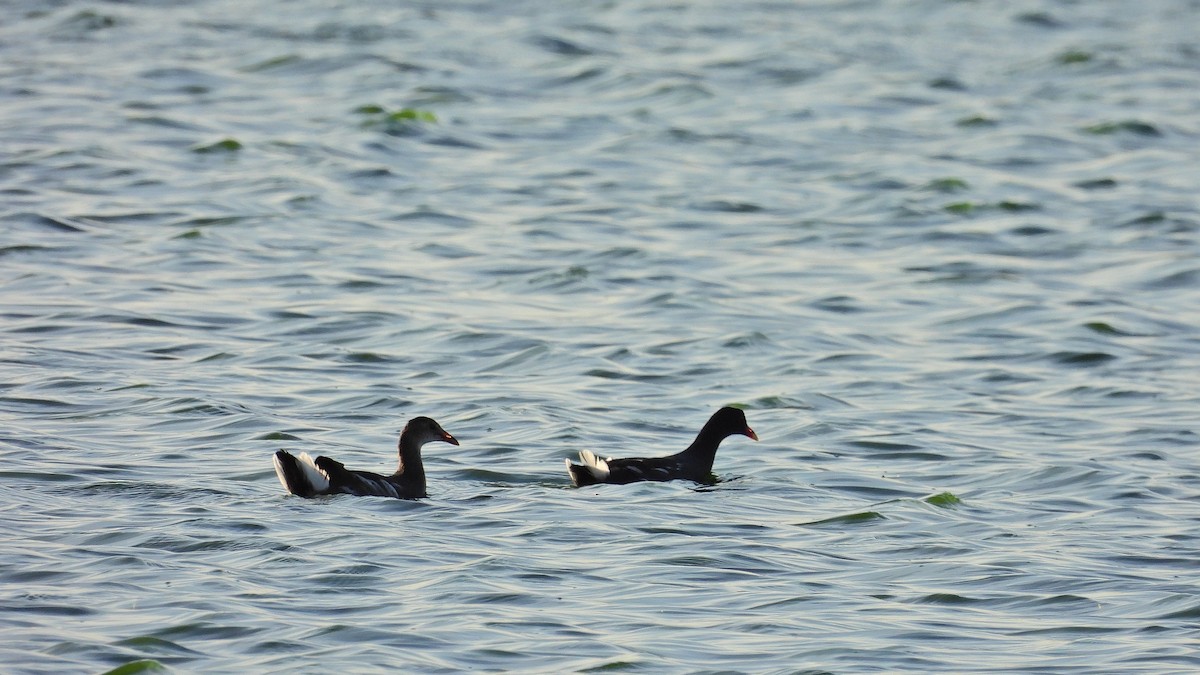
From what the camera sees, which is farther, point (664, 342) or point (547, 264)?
point (547, 264)

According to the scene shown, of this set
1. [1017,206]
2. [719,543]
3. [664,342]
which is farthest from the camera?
[1017,206]

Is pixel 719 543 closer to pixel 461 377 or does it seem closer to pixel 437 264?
pixel 461 377

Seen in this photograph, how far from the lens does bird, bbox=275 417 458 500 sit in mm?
11078

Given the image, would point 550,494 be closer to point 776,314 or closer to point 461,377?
point 461,377

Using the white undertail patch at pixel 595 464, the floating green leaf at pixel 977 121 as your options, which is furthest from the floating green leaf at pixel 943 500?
the floating green leaf at pixel 977 121

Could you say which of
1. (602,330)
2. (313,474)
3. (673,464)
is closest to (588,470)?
(673,464)

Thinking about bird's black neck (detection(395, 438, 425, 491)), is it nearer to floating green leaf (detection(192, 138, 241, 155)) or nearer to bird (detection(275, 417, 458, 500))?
bird (detection(275, 417, 458, 500))

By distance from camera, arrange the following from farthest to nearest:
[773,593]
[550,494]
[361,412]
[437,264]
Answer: [437,264]
[361,412]
[550,494]
[773,593]

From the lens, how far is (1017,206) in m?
22.0

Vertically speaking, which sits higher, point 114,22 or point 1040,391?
point 114,22

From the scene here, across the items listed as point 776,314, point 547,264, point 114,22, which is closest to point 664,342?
point 776,314

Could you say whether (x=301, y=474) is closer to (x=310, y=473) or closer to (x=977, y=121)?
(x=310, y=473)

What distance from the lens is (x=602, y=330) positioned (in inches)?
658

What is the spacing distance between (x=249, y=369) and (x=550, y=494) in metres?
3.78
